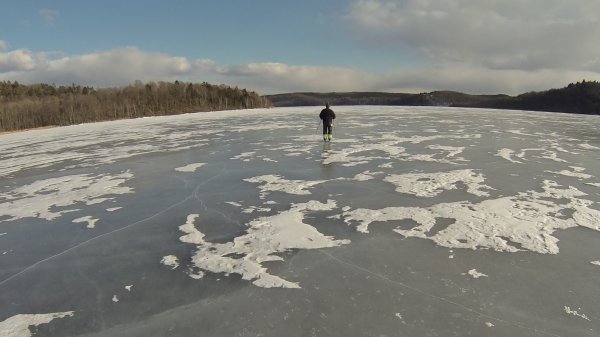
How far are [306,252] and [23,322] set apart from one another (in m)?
2.25

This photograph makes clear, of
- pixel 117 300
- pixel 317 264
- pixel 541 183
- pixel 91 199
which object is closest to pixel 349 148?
pixel 541 183

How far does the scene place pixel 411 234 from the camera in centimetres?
416

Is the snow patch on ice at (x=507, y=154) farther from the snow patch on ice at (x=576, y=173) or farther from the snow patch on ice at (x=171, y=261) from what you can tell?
the snow patch on ice at (x=171, y=261)

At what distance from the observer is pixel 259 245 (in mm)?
3936

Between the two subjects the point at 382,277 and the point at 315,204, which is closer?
the point at 382,277

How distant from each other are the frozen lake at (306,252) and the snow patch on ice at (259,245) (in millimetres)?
21

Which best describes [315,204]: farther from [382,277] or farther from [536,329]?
[536,329]

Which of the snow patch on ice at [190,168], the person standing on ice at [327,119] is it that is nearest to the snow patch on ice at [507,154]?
the person standing on ice at [327,119]

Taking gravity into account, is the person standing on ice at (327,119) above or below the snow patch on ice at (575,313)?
above

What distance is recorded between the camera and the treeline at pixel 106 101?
30.0 m

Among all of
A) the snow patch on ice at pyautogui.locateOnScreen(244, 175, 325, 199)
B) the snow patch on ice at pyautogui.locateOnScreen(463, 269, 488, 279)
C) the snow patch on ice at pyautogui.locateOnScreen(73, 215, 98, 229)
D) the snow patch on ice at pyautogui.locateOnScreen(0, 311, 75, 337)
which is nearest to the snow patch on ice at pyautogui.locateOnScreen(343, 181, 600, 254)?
the snow patch on ice at pyautogui.locateOnScreen(463, 269, 488, 279)

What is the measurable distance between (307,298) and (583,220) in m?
3.59

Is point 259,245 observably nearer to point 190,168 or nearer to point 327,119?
point 190,168

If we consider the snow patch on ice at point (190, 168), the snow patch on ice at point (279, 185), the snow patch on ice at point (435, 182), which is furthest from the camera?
the snow patch on ice at point (190, 168)
